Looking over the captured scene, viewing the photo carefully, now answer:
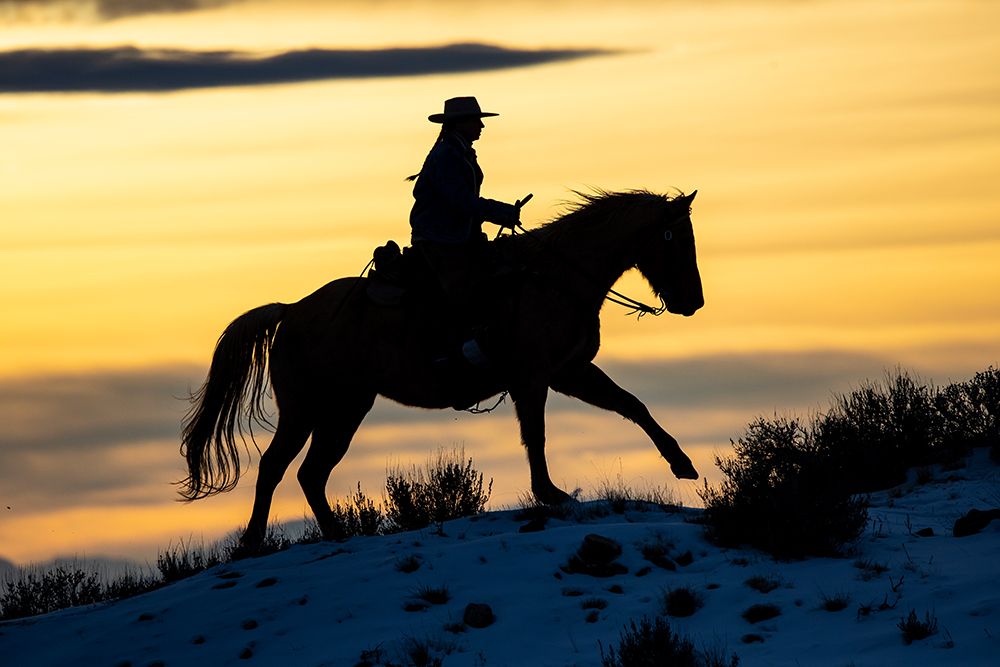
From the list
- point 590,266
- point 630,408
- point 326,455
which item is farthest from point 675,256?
point 326,455

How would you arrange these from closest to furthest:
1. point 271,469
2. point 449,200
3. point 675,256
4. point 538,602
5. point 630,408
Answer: point 538,602 < point 449,200 < point 675,256 < point 630,408 < point 271,469

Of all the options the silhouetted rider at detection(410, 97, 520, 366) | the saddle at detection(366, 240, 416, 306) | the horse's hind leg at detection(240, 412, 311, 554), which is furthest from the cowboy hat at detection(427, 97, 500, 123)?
the horse's hind leg at detection(240, 412, 311, 554)

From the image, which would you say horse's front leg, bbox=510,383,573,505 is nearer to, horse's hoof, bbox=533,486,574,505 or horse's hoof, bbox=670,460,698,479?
horse's hoof, bbox=533,486,574,505

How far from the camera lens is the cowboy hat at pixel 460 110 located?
525 inches

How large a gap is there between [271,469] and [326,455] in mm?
527

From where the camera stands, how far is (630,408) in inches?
540

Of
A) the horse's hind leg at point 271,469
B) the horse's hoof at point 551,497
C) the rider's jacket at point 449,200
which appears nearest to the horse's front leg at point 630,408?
the horse's hoof at point 551,497

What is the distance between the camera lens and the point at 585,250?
44.3ft

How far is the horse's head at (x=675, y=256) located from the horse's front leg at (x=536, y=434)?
1.39 m

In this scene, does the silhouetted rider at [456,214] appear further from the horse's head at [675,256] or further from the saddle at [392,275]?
the horse's head at [675,256]

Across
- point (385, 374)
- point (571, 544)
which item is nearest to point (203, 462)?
point (385, 374)

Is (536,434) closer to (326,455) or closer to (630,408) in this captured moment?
(630,408)

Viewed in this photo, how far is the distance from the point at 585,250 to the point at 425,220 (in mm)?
1423

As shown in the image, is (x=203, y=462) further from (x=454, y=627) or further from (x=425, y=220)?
(x=454, y=627)
